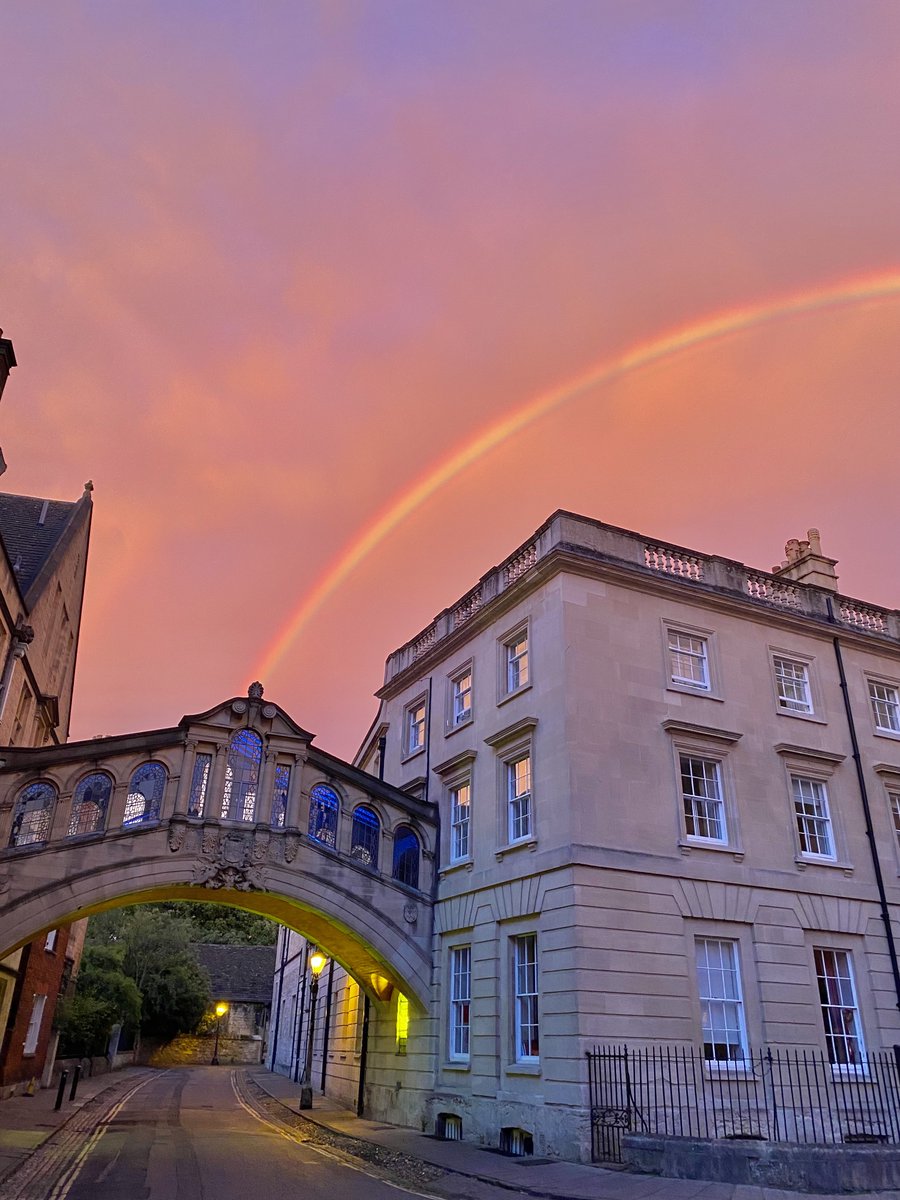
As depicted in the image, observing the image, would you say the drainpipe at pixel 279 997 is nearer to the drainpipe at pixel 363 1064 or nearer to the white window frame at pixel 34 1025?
the white window frame at pixel 34 1025

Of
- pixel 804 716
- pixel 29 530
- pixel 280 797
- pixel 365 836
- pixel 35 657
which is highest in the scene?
pixel 29 530

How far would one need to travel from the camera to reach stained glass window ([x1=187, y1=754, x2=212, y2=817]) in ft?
72.9

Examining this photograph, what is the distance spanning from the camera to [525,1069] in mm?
18125

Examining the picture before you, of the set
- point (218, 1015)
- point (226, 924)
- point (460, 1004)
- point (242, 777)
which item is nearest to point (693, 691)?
point (460, 1004)

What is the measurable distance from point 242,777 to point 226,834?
159 centimetres

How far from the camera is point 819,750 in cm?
2238

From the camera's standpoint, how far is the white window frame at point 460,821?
2341cm

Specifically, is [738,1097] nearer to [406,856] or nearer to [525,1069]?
[525,1069]

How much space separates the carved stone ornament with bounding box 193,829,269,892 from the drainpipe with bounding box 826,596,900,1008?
1573 centimetres

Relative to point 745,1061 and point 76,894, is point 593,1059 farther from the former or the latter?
point 76,894

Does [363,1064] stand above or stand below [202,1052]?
above

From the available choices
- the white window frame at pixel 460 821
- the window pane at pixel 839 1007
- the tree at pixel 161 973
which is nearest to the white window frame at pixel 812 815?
the window pane at pixel 839 1007

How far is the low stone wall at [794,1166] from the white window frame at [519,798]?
7788mm

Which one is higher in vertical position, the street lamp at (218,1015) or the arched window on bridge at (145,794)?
the arched window on bridge at (145,794)
